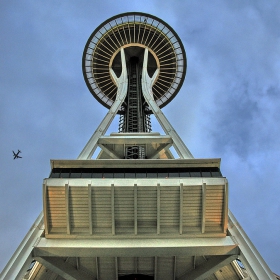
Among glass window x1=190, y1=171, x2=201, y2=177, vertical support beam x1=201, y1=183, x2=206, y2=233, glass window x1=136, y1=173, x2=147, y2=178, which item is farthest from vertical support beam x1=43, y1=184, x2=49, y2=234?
vertical support beam x1=201, y1=183, x2=206, y2=233

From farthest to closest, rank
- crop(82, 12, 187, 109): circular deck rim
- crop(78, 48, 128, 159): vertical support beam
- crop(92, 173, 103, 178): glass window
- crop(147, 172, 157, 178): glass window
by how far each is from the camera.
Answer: crop(82, 12, 187, 109): circular deck rim
crop(78, 48, 128, 159): vertical support beam
crop(147, 172, 157, 178): glass window
crop(92, 173, 103, 178): glass window

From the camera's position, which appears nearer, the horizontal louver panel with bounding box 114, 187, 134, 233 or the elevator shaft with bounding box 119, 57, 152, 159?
the horizontal louver panel with bounding box 114, 187, 134, 233

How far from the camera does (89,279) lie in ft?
78.4

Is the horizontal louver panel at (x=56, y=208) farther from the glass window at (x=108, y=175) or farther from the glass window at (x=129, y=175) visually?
the glass window at (x=129, y=175)

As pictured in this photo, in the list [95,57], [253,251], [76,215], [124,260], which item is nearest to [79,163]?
[76,215]

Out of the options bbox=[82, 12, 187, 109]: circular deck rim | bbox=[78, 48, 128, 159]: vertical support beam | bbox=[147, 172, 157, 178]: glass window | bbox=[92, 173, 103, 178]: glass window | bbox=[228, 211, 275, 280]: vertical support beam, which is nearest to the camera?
bbox=[228, 211, 275, 280]: vertical support beam

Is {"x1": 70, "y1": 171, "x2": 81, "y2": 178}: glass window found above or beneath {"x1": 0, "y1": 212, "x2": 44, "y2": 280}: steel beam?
above

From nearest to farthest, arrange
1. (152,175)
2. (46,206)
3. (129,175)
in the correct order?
(46,206) < (129,175) < (152,175)

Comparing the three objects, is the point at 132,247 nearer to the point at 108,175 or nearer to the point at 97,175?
the point at 108,175

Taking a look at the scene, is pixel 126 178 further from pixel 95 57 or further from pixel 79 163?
pixel 95 57

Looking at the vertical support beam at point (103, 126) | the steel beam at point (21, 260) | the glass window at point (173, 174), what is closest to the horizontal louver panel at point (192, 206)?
the glass window at point (173, 174)

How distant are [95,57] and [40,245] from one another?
3756cm

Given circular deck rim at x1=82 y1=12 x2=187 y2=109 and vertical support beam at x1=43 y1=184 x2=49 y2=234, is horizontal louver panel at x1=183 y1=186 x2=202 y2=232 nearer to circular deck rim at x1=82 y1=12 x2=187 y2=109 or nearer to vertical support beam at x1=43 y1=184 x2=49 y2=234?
vertical support beam at x1=43 y1=184 x2=49 y2=234

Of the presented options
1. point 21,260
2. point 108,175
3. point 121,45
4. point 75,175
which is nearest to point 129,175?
point 108,175
